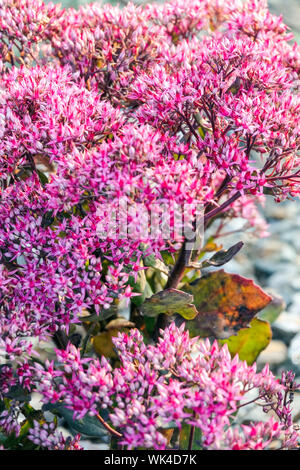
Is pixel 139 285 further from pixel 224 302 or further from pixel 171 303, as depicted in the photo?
pixel 224 302

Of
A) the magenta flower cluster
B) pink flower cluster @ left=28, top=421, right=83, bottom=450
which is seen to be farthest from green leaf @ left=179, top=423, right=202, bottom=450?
the magenta flower cluster

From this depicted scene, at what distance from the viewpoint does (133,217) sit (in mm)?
1213

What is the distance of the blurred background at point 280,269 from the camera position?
7.84ft

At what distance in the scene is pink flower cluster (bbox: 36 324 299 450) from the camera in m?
1.13

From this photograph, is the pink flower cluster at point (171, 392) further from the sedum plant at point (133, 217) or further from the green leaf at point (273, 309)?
the green leaf at point (273, 309)

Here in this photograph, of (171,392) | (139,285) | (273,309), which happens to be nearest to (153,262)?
(139,285)

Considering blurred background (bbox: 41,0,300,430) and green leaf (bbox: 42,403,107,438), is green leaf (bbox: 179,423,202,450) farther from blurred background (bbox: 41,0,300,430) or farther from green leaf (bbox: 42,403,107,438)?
blurred background (bbox: 41,0,300,430)

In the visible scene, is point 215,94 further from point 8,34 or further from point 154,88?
point 8,34

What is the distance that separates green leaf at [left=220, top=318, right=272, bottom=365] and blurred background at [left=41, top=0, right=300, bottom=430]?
353 mm

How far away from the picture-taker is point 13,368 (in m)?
1.42

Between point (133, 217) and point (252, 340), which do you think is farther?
point (252, 340)

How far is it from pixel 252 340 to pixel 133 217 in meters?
0.93

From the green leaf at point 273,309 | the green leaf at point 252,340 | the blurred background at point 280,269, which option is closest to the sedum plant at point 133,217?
the green leaf at point 252,340
